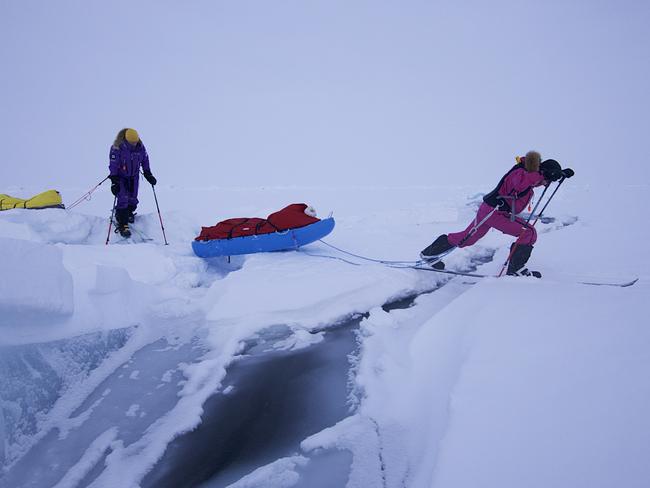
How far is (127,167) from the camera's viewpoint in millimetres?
6062

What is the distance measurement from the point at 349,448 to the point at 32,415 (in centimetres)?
180

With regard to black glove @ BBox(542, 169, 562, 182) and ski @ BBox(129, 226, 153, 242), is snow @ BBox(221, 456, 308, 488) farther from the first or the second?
ski @ BBox(129, 226, 153, 242)

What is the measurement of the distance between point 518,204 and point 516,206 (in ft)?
0.10

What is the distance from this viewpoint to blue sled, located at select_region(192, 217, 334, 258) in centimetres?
520

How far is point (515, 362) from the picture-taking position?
1888 mm

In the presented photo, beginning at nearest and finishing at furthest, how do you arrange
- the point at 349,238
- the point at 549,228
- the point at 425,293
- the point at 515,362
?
the point at 515,362 < the point at 425,293 < the point at 349,238 < the point at 549,228

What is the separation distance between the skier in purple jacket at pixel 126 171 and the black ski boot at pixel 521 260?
5.83m

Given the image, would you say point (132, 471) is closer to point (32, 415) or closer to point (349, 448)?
point (32, 415)

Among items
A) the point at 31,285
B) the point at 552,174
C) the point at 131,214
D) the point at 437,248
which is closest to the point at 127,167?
the point at 131,214

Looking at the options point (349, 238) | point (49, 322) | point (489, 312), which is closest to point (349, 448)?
point (489, 312)

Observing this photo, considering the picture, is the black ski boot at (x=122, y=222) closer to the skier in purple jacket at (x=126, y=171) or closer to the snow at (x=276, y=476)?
the skier in purple jacket at (x=126, y=171)

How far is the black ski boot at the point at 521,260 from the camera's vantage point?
3941 millimetres

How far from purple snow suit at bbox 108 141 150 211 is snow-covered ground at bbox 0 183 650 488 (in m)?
2.45

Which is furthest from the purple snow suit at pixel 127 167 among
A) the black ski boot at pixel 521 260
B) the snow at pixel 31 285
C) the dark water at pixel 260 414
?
the black ski boot at pixel 521 260
